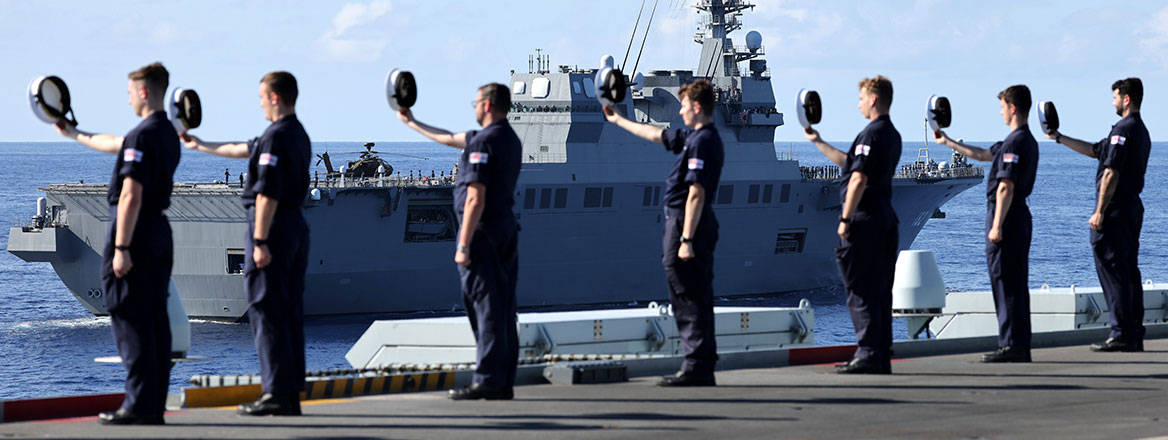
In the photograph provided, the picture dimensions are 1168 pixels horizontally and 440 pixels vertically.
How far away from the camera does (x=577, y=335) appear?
1044cm

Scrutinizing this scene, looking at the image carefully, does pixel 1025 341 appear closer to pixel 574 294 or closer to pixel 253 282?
pixel 253 282

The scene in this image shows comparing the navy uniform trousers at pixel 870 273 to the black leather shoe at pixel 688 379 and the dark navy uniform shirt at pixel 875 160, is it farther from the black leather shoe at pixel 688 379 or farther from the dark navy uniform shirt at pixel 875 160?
the black leather shoe at pixel 688 379

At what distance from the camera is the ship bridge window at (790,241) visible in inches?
2165

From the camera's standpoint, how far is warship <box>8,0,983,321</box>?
4578cm

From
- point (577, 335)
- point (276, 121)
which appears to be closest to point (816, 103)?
point (577, 335)

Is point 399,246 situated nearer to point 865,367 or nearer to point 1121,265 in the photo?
point 1121,265

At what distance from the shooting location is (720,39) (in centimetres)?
6006

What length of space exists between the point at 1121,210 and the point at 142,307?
744 centimetres

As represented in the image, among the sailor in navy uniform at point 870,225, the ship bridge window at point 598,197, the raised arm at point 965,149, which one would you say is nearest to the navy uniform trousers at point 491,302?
the sailor in navy uniform at point 870,225

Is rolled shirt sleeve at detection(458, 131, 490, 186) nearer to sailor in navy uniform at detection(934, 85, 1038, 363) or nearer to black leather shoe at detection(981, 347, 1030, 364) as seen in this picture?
sailor in navy uniform at detection(934, 85, 1038, 363)

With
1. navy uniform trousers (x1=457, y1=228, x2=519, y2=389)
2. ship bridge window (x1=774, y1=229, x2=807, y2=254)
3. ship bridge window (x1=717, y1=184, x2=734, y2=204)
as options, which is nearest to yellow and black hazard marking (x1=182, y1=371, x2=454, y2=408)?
navy uniform trousers (x1=457, y1=228, x2=519, y2=389)

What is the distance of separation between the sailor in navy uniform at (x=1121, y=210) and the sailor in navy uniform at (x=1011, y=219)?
83cm

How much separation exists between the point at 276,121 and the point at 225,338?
3841 cm

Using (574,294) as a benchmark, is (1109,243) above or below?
above
